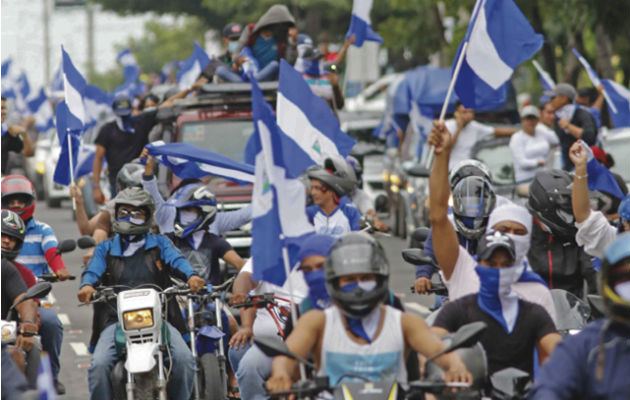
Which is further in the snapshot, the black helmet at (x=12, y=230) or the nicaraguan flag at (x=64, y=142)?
the nicaraguan flag at (x=64, y=142)

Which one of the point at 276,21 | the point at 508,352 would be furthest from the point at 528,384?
the point at 276,21

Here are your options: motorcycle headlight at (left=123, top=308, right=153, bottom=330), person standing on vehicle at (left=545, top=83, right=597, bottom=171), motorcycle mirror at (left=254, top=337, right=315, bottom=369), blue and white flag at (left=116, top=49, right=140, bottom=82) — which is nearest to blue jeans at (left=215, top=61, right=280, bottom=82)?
person standing on vehicle at (left=545, top=83, right=597, bottom=171)

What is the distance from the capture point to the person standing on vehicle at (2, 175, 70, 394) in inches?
411

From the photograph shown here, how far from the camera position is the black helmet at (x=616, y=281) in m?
5.01

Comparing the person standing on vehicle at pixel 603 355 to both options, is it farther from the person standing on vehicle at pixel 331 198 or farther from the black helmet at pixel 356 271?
the person standing on vehicle at pixel 331 198

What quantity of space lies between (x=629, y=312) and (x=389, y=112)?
871 inches

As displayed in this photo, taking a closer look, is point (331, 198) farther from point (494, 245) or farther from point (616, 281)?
→ point (616, 281)

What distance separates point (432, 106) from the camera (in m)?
25.0

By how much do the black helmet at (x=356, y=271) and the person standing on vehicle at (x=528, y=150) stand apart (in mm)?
11883

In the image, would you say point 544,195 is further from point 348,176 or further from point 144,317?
point 144,317

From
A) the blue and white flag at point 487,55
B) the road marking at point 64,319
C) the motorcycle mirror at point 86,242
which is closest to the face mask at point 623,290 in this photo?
the blue and white flag at point 487,55

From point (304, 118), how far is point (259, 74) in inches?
331

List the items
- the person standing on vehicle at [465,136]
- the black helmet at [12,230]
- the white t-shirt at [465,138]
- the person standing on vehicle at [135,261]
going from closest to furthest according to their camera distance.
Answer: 1. the black helmet at [12,230]
2. the person standing on vehicle at [135,261]
3. the person standing on vehicle at [465,136]
4. the white t-shirt at [465,138]

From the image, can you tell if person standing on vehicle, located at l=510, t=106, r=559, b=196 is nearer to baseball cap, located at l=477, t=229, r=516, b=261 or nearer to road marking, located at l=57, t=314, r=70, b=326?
road marking, located at l=57, t=314, r=70, b=326
